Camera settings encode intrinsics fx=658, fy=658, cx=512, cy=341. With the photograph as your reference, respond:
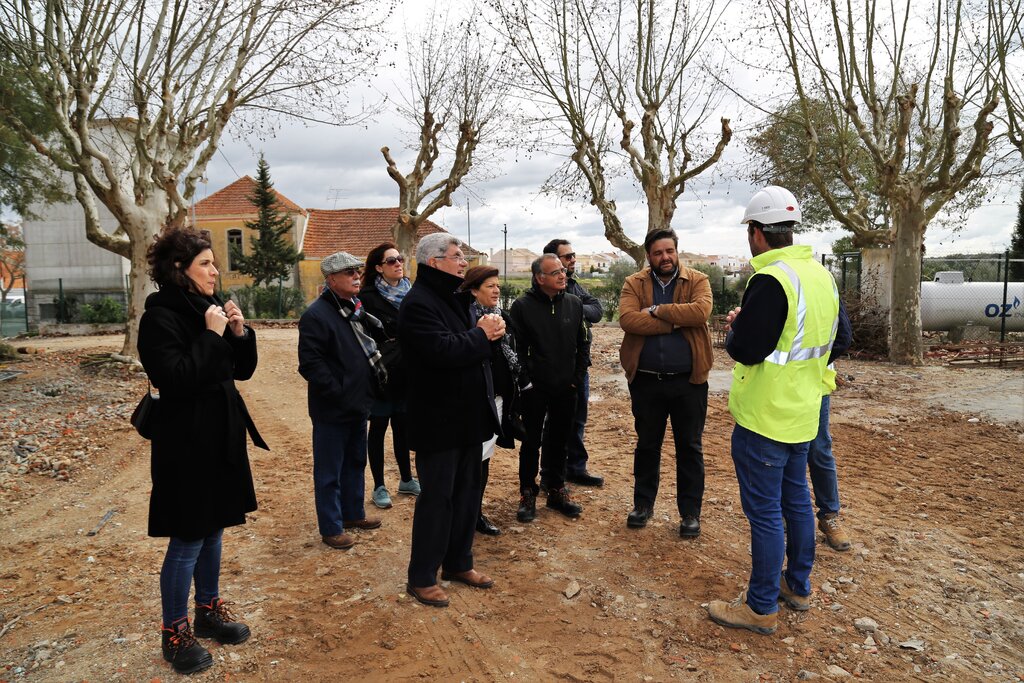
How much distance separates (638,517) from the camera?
463cm

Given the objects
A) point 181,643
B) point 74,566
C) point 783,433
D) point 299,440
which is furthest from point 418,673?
point 299,440

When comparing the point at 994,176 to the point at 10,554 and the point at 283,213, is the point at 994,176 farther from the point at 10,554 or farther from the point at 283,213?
the point at 283,213

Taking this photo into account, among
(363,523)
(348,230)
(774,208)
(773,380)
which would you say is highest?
(348,230)

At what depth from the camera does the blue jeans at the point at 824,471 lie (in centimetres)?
429

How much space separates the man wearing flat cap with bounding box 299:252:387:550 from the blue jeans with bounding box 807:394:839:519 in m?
2.92

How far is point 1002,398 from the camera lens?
910 cm

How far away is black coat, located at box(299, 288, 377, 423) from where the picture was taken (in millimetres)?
4301

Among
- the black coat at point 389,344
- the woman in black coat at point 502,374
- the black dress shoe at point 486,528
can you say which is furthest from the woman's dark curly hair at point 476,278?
the black dress shoe at point 486,528

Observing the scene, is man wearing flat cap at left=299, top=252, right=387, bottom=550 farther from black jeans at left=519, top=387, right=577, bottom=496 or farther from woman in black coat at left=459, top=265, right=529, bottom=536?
black jeans at left=519, top=387, right=577, bottom=496

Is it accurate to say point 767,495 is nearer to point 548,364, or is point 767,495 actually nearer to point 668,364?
point 668,364

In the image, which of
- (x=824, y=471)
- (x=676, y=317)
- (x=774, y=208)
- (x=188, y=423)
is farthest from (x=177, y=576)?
(x=824, y=471)

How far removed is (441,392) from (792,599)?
2.20 meters

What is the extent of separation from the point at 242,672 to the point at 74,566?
1.95 meters

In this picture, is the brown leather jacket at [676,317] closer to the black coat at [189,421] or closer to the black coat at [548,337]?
the black coat at [548,337]
